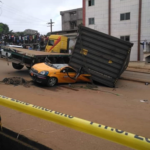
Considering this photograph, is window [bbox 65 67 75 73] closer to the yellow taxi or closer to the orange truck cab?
the yellow taxi

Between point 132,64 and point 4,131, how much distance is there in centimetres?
1758

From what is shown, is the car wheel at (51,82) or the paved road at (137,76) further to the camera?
the paved road at (137,76)

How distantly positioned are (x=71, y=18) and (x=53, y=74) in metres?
37.8

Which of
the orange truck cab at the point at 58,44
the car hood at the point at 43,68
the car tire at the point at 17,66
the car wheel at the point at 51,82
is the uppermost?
the orange truck cab at the point at 58,44

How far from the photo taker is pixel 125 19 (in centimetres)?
2219

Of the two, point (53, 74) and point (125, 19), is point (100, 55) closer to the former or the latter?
point (53, 74)

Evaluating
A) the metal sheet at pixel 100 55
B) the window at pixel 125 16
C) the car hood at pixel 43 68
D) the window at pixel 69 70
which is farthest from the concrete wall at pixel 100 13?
the car hood at pixel 43 68

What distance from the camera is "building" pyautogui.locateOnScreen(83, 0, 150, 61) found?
20844mm

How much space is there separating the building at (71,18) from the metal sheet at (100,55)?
→ 3298 cm

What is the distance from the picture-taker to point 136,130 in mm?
4148

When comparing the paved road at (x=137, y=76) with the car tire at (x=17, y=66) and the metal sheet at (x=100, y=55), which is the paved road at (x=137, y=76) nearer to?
the metal sheet at (x=100, y=55)

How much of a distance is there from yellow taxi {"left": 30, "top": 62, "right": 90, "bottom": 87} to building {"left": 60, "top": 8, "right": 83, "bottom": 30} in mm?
33920

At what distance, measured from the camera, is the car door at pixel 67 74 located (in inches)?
380

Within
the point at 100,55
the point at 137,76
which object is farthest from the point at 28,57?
the point at 137,76
